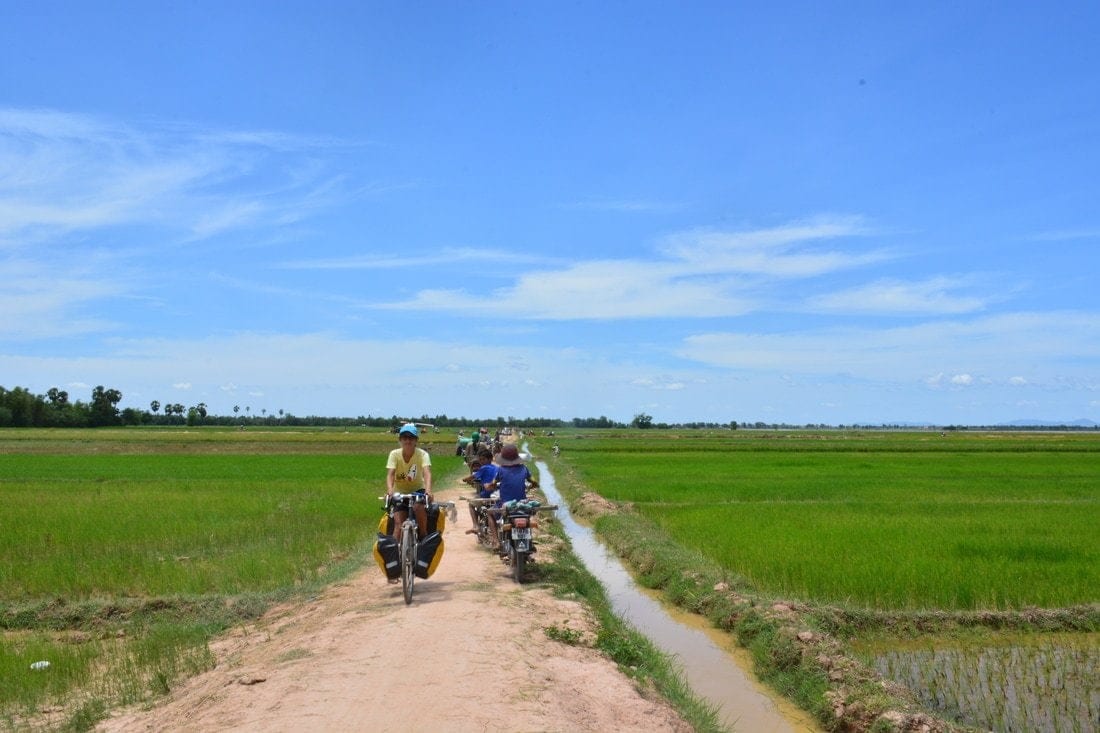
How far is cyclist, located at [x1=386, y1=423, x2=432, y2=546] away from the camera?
853 centimetres

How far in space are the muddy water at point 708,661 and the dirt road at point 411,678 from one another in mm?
1178

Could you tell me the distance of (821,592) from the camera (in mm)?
10648

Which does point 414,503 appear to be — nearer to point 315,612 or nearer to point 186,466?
point 315,612

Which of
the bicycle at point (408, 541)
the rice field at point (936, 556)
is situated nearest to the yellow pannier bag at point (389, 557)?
the bicycle at point (408, 541)

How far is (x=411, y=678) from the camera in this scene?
18.4 ft

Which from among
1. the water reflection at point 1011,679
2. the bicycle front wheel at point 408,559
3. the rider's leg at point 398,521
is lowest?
the water reflection at point 1011,679

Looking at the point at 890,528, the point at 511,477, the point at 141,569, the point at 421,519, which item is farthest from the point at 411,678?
the point at 890,528

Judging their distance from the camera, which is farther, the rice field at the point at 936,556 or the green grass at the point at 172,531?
the green grass at the point at 172,531

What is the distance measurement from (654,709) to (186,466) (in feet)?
115

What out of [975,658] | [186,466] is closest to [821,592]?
[975,658]

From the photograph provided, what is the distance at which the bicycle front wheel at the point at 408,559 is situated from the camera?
8219mm

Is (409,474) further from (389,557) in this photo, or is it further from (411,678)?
(411,678)

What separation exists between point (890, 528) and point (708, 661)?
340 inches

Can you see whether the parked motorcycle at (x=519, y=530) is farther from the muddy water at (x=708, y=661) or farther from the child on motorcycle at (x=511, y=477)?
the muddy water at (x=708, y=661)
